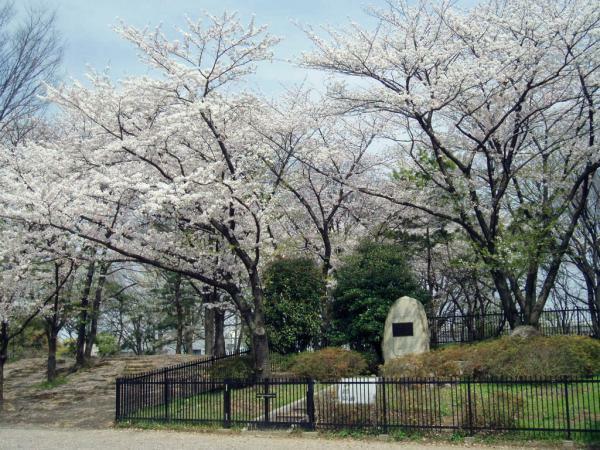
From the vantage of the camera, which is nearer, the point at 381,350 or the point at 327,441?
the point at 327,441

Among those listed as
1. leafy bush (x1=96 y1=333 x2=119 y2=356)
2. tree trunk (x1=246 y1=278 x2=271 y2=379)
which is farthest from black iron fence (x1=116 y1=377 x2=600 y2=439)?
leafy bush (x1=96 y1=333 x2=119 y2=356)

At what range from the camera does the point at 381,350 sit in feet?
65.4

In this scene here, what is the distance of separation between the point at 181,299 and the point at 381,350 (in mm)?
15278

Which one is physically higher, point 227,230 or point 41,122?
point 41,122

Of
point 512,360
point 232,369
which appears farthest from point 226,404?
point 512,360

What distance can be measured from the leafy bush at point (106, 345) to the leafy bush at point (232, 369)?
17960mm

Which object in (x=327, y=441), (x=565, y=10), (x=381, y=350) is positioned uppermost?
(x=565, y=10)

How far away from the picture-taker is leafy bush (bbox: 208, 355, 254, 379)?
1783 cm

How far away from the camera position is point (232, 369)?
59.1 feet

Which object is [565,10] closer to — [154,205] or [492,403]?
[492,403]

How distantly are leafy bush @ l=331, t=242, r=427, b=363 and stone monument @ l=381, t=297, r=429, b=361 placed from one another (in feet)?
2.89

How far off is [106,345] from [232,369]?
1887 cm

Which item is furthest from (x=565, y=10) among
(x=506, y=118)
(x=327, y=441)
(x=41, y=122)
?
(x=41, y=122)

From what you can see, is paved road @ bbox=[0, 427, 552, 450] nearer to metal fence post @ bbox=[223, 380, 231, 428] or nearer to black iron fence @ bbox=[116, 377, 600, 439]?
metal fence post @ bbox=[223, 380, 231, 428]
